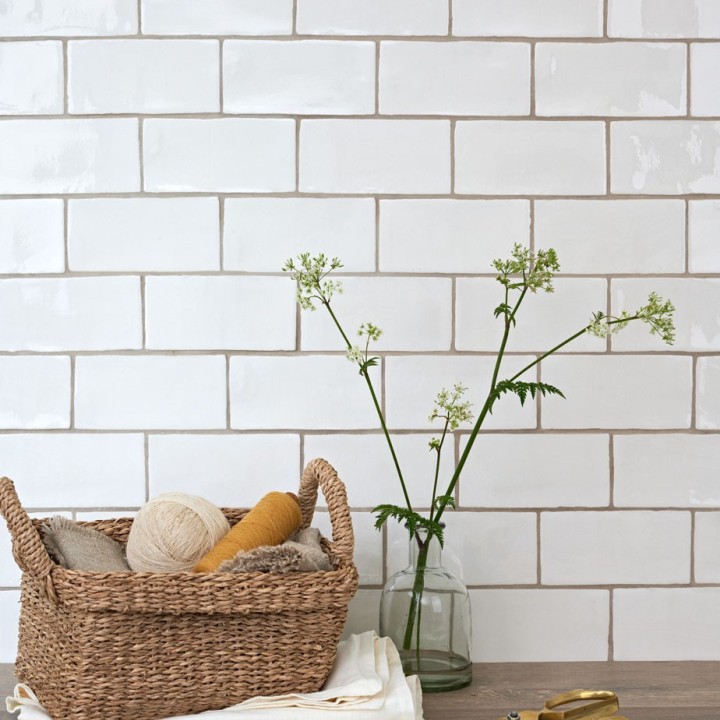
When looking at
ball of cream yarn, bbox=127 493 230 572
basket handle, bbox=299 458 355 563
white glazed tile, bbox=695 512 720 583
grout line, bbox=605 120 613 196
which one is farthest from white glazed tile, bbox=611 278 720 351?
ball of cream yarn, bbox=127 493 230 572

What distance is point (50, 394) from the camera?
1.09 metres

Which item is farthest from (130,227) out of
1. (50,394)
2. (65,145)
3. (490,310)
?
(490,310)

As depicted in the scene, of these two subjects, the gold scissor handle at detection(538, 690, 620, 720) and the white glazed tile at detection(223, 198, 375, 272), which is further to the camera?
the white glazed tile at detection(223, 198, 375, 272)

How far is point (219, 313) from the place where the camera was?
42.9 inches

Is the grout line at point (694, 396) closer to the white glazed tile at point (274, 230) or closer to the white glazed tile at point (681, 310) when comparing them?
the white glazed tile at point (681, 310)

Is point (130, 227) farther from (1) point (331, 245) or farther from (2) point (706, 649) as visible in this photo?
(2) point (706, 649)

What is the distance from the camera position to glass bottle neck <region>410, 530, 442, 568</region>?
3.11 ft

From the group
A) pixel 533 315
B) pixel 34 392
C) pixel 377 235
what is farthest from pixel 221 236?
pixel 533 315

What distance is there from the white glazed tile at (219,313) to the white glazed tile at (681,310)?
42 cm

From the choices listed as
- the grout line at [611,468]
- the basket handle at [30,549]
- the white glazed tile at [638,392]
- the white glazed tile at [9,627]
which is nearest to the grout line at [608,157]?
the white glazed tile at [638,392]

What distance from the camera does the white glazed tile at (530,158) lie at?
110 cm

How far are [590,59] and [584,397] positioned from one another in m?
0.43

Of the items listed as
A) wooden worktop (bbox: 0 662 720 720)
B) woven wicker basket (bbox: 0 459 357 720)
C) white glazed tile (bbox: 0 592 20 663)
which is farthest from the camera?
white glazed tile (bbox: 0 592 20 663)

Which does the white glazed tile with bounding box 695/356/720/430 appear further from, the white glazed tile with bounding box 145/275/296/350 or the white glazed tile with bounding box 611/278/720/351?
the white glazed tile with bounding box 145/275/296/350
